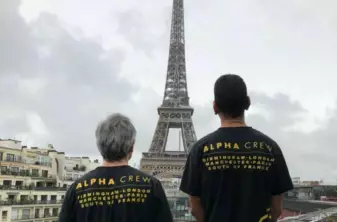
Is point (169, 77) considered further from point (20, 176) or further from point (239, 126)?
Result: point (239, 126)

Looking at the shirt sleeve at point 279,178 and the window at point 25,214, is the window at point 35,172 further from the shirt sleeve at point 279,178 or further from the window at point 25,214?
the shirt sleeve at point 279,178

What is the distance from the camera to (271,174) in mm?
4293

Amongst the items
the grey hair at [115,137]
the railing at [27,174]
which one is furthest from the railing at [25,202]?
the grey hair at [115,137]

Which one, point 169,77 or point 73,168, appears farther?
point 169,77

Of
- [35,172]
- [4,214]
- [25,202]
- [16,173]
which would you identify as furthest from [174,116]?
[4,214]

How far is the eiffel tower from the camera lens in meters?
83.0

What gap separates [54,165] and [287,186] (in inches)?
1774

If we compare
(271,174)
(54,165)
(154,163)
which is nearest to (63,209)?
(271,174)

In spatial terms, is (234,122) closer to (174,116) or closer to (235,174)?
(235,174)

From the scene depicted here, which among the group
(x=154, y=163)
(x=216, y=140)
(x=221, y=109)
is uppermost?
(x=154, y=163)

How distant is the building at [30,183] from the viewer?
3488 cm

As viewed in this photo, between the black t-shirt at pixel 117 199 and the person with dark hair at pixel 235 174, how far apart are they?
1.06ft

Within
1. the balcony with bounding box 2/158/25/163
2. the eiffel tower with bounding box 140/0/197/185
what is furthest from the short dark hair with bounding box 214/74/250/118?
the eiffel tower with bounding box 140/0/197/185

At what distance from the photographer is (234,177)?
4223mm
